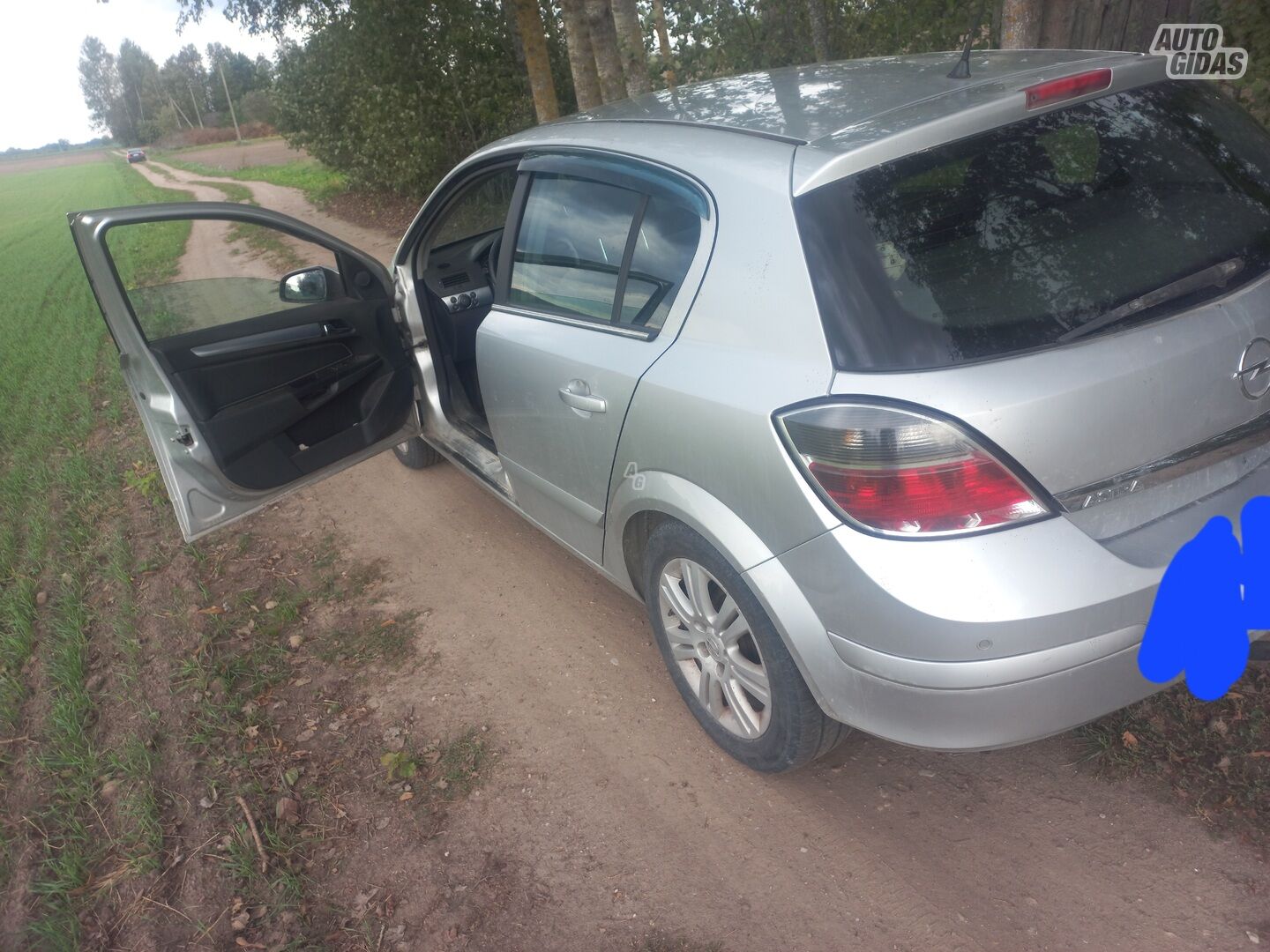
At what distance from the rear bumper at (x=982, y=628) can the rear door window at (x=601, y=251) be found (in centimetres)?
99

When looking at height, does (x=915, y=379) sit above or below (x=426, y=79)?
below

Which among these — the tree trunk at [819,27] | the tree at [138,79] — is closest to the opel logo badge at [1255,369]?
the tree trunk at [819,27]

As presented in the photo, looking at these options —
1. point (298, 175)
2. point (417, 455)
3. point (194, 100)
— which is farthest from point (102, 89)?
point (417, 455)

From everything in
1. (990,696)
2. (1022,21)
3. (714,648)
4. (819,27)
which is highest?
(819,27)

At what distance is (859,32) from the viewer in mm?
9008

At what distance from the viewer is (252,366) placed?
376cm

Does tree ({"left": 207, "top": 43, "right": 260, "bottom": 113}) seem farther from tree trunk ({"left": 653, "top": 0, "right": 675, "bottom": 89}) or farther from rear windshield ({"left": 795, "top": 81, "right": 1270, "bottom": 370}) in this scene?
rear windshield ({"left": 795, "top": 81, "right": 1270, "bottom": 370})

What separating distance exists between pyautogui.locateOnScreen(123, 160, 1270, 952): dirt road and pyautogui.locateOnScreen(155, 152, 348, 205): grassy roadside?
18107 millimetres

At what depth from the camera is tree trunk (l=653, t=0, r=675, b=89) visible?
11500mm

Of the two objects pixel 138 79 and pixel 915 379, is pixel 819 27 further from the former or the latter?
pixel 138 79

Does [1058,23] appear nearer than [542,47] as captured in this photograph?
Yes

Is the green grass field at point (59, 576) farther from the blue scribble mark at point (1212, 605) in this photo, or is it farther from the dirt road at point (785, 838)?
the blue scribble mark at point (1212, 605)

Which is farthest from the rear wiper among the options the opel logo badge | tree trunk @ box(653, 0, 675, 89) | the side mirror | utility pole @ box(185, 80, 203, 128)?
utility pole @ box(185, 80, 203, 128)

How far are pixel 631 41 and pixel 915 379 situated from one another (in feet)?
24.4
